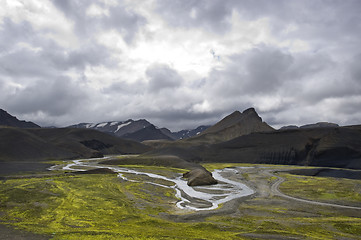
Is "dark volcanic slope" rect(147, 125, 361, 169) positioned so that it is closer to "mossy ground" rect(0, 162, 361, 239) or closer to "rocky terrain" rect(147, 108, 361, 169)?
"rocky terrain" rect(147, 108, 361, 169)

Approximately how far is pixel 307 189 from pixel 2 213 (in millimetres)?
66561

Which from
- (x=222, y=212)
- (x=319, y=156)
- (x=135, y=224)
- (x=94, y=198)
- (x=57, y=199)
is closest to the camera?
(x=135, y=224)

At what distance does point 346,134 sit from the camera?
176000mm

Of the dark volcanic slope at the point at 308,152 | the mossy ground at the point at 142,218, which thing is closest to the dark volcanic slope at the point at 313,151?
the dark volcanic slope at the point at 308,152

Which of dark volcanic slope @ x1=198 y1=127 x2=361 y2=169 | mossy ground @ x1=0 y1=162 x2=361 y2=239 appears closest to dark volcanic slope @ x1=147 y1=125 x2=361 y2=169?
dark volcanic slope @ x1=198 y1=127 x2=361 y2=169

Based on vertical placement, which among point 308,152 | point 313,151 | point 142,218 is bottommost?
point 142,218

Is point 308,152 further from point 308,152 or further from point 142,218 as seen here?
point 142,218

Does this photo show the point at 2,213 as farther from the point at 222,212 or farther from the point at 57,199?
the point at 222,212

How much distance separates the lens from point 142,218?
36.0 metres

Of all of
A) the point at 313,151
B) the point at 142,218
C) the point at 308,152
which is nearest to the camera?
the point at 142,218

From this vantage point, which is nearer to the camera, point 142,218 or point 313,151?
point 142,218

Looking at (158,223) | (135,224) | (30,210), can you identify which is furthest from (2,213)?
(158,223)

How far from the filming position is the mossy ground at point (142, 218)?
92.8 feet

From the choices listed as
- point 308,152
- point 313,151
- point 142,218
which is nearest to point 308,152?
point 308,152
